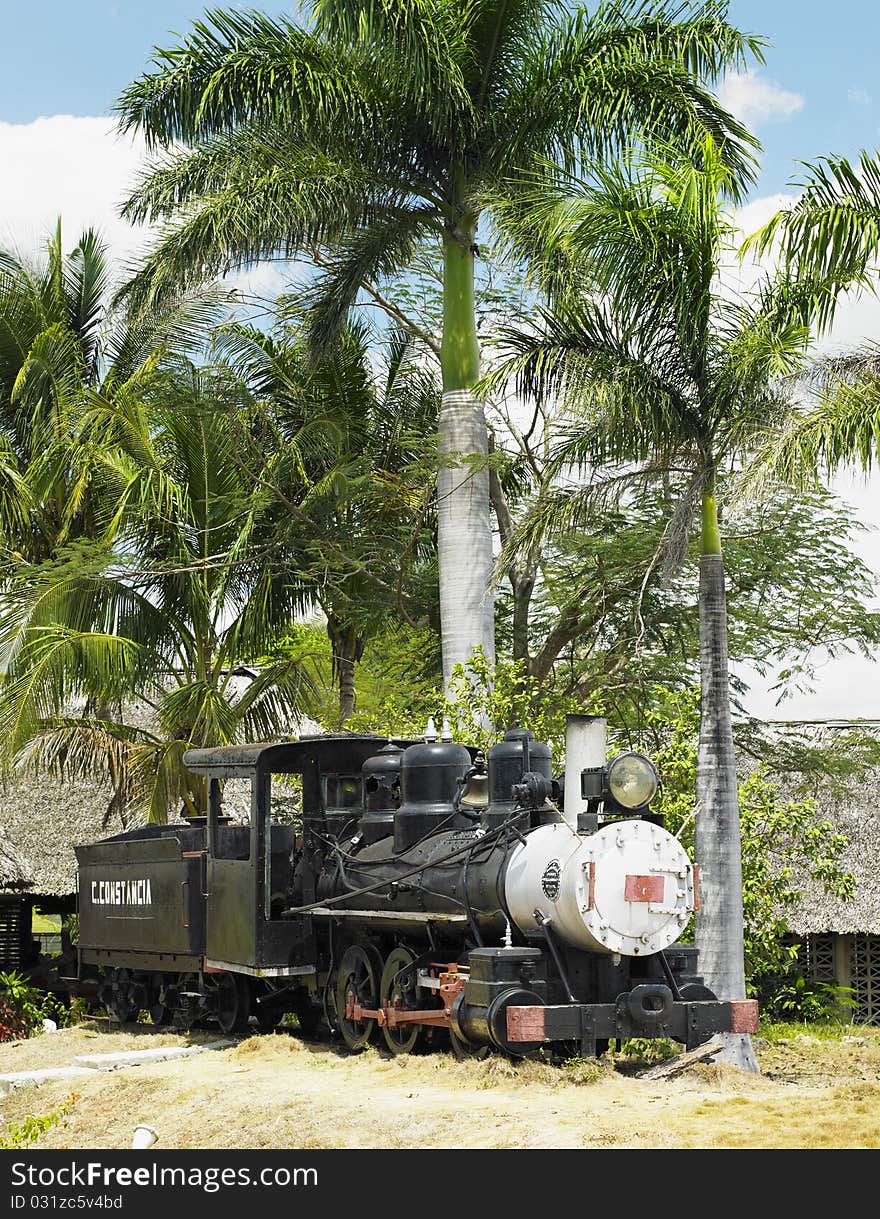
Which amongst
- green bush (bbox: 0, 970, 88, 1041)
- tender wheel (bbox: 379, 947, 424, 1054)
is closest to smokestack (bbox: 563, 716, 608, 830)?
tender wheel (bbox: 379, 947, 424, 1054)

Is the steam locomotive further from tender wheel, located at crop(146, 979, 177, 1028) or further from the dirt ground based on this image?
the dirt ground

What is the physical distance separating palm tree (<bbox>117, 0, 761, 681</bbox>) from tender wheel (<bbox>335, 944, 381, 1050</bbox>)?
530 centimetres

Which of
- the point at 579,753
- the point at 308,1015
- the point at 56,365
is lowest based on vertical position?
the point at 308,1015

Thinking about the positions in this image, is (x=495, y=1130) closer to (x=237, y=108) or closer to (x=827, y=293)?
(x=827, y=293)

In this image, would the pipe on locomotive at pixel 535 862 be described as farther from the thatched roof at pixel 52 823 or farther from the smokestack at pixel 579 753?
the thatched roof at pixel 52 823

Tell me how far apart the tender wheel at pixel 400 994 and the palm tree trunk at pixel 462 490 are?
5.83 m

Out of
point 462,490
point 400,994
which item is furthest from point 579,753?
point 462,490

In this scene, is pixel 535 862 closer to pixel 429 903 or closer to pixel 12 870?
pixel 429 903

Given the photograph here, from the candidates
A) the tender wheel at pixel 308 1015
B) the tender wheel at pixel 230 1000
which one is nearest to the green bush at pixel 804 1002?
the tender wheel at pixel 308 1015

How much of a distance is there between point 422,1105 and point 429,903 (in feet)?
7.85

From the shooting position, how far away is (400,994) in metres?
10.8

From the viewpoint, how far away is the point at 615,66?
1678 cm

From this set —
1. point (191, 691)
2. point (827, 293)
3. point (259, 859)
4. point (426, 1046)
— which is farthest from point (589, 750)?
point (191, 691)

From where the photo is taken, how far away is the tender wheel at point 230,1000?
13.4 m
